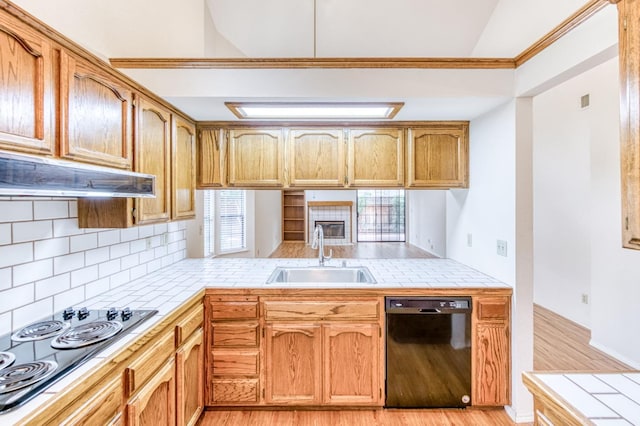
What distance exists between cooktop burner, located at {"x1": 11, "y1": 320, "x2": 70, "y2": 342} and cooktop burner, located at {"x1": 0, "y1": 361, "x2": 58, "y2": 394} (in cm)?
27

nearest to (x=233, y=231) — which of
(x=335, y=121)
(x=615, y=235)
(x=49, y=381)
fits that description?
(x=335, y=121)

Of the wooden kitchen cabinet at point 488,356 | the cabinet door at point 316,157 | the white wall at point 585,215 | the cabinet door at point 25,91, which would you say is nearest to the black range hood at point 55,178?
the cabinet door at point 25,91

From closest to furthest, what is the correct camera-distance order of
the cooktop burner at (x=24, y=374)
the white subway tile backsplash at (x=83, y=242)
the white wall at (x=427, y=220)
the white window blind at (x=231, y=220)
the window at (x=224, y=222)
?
the cooktop burner at (x=24, y=374) → the white subway tile backsplash at (x=83, y=242) → the window at (x=224, y=222) → the white window blind at (x=231, y=220) → the white wall at (x=427, y=220)

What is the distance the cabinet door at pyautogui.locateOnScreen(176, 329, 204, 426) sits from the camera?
67.7 inches

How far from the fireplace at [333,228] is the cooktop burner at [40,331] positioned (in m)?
8.16

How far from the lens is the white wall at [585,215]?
9.26ft

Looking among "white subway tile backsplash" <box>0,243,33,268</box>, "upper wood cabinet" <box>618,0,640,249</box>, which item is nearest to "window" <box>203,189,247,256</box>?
"white subway tile backsplash" <box>0,243,33,268</box>

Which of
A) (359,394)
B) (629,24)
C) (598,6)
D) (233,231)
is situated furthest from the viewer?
(233,231)

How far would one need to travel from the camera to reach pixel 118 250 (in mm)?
2070

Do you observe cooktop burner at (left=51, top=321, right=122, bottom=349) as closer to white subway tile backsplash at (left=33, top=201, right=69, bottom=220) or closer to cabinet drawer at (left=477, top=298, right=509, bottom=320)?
white subway tile backsplash at (left=33, top=201, right=69, bottom=220)

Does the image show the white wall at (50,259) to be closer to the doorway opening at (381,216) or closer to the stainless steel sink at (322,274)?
the stainless steel sink at (322,274)

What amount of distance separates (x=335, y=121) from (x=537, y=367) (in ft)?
9.15

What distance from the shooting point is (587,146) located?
3.45 m

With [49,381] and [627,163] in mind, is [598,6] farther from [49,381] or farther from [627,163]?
[49,381]
